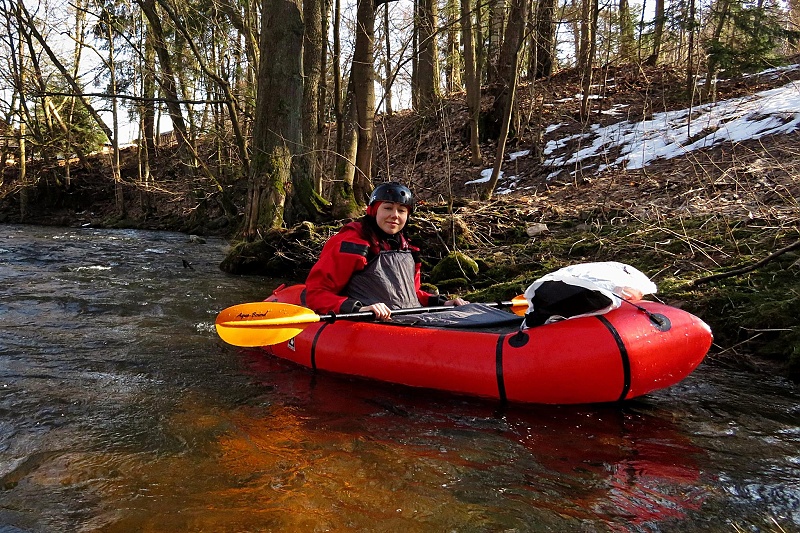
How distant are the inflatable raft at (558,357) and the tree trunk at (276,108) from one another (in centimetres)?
505

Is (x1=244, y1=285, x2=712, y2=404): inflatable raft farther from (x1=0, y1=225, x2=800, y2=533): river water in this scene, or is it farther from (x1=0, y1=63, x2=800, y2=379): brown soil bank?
(x1=0, y1=63, x2=800, y2=379): brown soil bank

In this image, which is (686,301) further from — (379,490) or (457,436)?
(379,490)

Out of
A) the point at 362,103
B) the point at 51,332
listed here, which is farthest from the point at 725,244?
the point at 51,332

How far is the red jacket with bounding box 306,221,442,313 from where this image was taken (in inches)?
164

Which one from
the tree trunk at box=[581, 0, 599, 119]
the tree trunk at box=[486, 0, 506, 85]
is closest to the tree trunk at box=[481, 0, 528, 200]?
the tree trunk at box=[581, 0, 599, 119]

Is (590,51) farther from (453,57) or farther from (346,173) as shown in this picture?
(453,57)

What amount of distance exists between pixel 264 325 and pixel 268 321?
0.13 ft

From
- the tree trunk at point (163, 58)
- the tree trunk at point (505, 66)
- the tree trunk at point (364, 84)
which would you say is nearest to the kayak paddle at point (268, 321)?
the tree trunk at point (364, 84)

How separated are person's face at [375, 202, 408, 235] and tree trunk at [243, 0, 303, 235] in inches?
167

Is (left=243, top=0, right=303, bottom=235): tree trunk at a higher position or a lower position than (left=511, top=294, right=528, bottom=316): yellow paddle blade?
higher

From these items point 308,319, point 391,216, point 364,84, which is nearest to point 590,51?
point 364,84

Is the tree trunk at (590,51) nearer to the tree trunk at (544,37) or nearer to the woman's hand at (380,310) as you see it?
the tree trunk at (544,37)

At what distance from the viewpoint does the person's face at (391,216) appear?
421cm

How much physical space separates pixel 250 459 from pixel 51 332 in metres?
3.11
